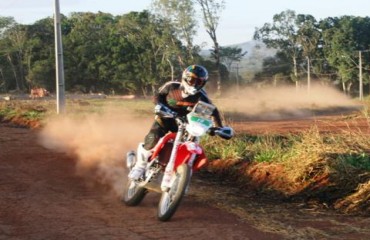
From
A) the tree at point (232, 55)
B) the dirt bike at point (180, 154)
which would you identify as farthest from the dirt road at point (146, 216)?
the tree at point (232, 55)

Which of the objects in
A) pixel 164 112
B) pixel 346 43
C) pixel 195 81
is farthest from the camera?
pixel 346 43

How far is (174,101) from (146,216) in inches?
61.1

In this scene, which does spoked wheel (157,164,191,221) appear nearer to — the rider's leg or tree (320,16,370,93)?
the rider's leg

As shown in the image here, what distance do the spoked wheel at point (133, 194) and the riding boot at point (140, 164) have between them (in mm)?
130

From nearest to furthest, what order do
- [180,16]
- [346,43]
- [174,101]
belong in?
[174,101] < [180,16] < [346,43]

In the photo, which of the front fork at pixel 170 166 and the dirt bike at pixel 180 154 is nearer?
the dirt bike at pixel 180 154

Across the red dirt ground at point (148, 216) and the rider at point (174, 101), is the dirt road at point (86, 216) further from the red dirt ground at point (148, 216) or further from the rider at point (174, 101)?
the rider at point (174, 101)

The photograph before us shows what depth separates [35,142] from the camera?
15.2 m

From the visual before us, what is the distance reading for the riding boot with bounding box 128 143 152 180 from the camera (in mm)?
7324

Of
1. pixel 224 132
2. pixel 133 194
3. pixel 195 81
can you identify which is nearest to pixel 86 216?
pixel 133 194

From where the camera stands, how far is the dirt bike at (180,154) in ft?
21.1

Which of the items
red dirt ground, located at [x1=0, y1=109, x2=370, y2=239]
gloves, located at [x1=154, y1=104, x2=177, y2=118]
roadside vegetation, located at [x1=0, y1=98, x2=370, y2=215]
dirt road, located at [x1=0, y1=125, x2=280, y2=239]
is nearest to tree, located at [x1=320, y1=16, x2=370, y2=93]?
roadside vegetation, located at [x1=0, y1=98, x2=370, y2=215]

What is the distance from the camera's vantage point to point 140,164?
7.40 m

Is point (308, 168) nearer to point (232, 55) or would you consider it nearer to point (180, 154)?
point (180, 154)
